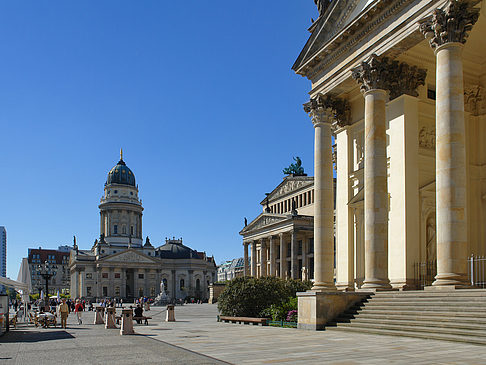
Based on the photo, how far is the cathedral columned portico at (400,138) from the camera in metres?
19.3

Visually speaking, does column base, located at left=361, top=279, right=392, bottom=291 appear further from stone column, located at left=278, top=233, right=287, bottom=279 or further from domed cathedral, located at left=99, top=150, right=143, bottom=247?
domed cathedral, located at left=99, top=150, right=143, bottom=247

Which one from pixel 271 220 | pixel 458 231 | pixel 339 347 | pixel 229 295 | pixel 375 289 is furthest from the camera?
pixel 271 220

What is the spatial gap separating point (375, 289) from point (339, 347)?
25.0ft

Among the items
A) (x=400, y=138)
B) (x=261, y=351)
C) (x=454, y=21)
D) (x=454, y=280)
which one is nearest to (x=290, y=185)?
(x=400, y=138)

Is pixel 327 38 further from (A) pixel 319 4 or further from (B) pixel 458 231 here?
(B) pixel 458 231

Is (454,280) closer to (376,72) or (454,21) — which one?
(454,21)

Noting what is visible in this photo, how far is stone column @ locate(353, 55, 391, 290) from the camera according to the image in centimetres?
2258

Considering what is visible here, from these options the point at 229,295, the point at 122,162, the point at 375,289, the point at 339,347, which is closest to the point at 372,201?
the point at 375,289

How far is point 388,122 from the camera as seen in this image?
2592cm

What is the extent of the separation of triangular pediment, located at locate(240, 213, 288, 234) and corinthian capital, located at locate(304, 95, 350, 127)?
207ft

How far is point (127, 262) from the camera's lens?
16438 cm

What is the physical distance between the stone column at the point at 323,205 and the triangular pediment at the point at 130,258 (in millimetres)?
142314

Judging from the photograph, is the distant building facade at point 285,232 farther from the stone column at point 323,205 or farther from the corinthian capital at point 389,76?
the corinthian capital at point 389,76

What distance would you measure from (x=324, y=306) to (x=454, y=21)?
12.0m
